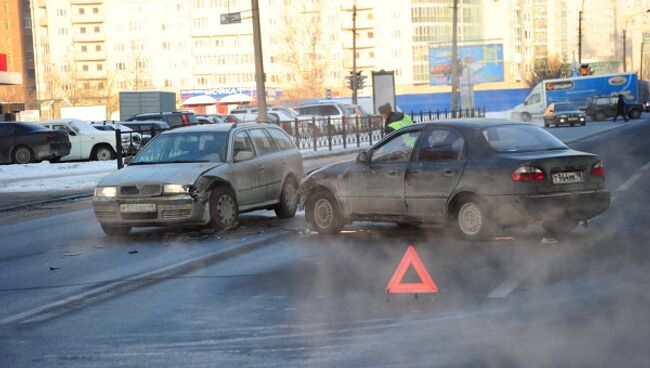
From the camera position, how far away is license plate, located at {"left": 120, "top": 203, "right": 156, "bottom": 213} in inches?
503

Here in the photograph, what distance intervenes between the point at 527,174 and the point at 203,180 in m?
4.33

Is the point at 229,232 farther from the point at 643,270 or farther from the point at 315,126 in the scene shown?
the point at 315,126

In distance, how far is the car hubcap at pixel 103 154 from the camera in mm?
34656

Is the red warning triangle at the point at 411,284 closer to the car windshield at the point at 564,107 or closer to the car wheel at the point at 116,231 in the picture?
the car wheel at the point at 116,231

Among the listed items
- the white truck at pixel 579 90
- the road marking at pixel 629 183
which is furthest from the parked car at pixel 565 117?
the road marking at pixel 629 183

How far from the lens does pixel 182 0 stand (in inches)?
5344

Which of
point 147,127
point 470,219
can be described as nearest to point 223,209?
point 470,219

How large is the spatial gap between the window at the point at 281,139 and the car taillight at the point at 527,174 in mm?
5401

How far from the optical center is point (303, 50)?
124 m

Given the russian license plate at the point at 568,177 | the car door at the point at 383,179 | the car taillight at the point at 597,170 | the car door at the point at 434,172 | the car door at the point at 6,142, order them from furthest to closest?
the car door at the point at 6,142 < the car door at the point at 383,179 < the car door at the point at 434,172 < the car taillight at the point at 597,170 < the russian license plate at the point at 568,177

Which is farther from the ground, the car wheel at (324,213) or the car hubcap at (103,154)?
the car wheel at (324,213)

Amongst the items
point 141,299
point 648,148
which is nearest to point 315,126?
point 648,148

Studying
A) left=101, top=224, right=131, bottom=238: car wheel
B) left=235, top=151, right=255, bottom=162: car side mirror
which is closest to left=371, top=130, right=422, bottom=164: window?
left=235, top=151, right=255, bottom=162: car side mirror

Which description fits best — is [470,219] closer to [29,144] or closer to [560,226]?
[560,226]
